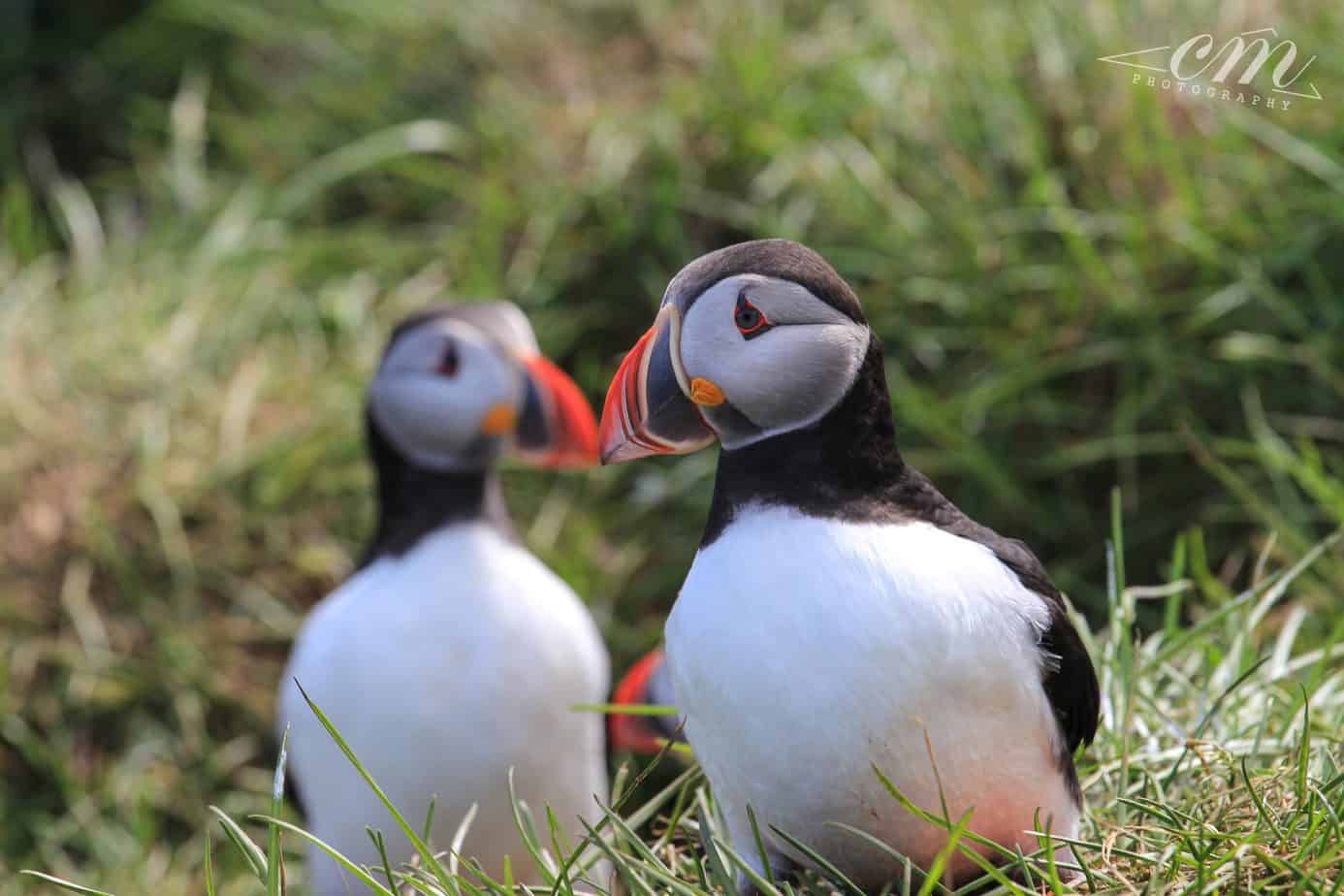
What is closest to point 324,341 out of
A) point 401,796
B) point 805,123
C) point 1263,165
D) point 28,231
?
point 28,231

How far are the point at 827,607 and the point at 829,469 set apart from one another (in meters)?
0.17

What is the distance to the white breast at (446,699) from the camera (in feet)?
8.83

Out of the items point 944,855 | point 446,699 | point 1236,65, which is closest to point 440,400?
point 446,699

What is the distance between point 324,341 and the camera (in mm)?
4867

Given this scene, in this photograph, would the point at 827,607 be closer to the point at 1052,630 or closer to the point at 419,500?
the point at 1052,630

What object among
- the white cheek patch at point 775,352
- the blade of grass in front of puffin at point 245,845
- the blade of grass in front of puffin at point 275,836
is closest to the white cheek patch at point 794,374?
the white cheek patch at point 775,352

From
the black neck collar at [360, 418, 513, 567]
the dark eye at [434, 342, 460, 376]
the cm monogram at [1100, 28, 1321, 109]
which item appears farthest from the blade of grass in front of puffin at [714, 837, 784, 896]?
the cm monogram at [1100, 28, 1321, 109]

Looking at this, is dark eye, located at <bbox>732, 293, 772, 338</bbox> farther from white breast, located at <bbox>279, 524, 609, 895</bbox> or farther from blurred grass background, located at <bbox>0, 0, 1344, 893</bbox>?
blurred grass background, located at <bbox>0, 0, 1344, 893</bbox>

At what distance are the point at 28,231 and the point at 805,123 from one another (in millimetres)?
2732

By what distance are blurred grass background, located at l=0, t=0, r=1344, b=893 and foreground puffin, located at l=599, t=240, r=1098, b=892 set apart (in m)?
1.43

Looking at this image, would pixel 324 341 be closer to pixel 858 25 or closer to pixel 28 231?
pixel 28 231

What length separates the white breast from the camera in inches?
106

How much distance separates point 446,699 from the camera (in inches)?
107

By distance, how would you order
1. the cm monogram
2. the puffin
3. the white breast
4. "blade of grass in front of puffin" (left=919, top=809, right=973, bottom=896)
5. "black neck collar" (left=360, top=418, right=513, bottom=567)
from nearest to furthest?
"blade of grass in front of puffin" (left=919, top=809, right=973, bottom=896), the white breast, "black neck collar" (left=360, top=418, right=513, bottom=567), the puffin, the cm monogram
